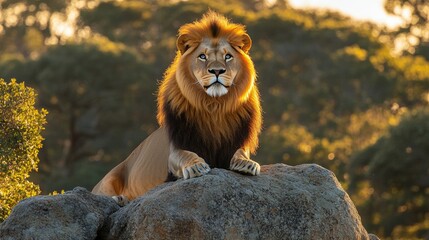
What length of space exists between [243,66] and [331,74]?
30572 mm

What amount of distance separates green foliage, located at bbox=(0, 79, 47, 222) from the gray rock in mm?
2112

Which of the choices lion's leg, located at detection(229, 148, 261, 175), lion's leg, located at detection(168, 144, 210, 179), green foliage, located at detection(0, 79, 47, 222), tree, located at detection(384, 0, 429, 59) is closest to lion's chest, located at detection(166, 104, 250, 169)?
lion's leg, located at detection(168, 144, 210, 179)

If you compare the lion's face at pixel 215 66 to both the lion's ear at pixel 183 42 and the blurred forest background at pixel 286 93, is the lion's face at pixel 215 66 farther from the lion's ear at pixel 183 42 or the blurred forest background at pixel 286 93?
the blurred forest background at pixel 286 93

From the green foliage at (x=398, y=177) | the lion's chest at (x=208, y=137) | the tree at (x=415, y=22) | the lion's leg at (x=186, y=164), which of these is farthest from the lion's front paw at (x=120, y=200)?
the tree at (x=415, y=22)

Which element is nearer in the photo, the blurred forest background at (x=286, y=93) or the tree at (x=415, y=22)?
the blurred forest background at (x=286, y=93)

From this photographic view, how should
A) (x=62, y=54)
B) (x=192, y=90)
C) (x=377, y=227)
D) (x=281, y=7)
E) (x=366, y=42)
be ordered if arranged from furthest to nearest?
(x=281, y=7), (x=366, y=42), (x=62, y=54), (x=377, y=227), (x=192, y=90)

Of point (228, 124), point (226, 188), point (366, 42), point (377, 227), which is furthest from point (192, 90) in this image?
point (366, 42)

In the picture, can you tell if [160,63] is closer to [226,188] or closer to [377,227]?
[377,227]

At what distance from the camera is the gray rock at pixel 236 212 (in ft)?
24.4

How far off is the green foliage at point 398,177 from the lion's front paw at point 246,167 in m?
18.0

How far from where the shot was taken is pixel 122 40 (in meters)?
44.9

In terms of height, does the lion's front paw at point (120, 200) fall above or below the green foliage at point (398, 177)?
above

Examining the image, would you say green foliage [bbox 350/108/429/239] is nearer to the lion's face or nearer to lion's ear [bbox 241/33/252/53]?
lion's ear [bbox 241/33/252/53]

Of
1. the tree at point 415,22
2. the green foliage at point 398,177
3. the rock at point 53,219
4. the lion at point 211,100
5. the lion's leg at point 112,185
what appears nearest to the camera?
the rock at point 53,219
